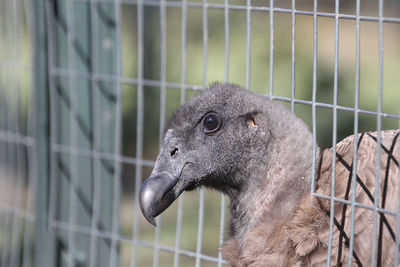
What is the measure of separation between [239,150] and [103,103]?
1.21 m

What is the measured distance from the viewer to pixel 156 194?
2.42 metres

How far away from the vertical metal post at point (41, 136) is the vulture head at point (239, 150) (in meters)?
1.31

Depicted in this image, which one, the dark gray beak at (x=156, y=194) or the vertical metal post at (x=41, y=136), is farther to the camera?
the vertical metal post at (x=41, y=136)

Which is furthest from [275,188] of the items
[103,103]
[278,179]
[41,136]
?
[41,136]

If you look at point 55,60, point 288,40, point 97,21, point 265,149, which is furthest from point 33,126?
point 288,40

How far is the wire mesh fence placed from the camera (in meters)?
3.31

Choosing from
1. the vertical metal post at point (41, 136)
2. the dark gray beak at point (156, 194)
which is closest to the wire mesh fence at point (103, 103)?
the vertical metal post at point (41, 136)

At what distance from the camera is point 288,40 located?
5266 millimetres

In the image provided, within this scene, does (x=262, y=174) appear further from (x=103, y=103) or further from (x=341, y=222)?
(x=103, y=103)

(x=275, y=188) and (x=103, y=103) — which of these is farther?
(x=103, y=103)

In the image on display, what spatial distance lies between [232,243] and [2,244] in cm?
232

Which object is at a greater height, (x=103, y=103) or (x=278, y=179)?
(x=103, y=103)

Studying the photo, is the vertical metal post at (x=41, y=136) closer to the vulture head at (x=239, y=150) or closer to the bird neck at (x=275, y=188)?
the vulture head at (x=239, y=150)

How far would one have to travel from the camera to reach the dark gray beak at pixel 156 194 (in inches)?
95.0
